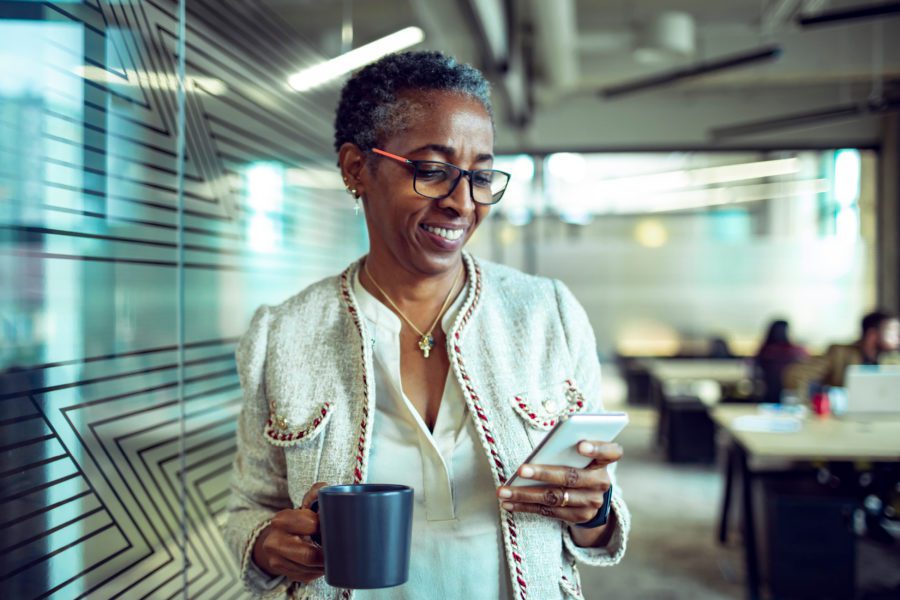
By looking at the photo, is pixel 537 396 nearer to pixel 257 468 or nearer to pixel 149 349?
pixel 257 468

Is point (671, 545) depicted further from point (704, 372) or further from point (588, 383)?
point (588, 383)

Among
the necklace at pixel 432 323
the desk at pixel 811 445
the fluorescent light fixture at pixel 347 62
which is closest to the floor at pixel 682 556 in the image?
the desk at pixel 811 445

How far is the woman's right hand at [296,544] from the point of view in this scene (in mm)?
1054

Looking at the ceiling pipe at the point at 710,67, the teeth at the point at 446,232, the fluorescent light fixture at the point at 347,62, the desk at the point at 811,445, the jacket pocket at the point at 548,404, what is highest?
the ceiling pipe at the point at 710,67

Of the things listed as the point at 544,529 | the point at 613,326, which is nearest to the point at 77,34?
the point at 544,529

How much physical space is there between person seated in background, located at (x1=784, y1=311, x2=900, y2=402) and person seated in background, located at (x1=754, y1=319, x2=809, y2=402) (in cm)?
126

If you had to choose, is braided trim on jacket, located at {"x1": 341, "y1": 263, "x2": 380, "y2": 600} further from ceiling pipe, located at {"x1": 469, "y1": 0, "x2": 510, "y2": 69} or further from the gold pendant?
ceiling pipe, located at {"x1": 469, "y1": 0, "x2": 510, "y2": 69}

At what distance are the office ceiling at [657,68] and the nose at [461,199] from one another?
10.1 ft

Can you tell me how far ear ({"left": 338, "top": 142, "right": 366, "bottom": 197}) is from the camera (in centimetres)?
131

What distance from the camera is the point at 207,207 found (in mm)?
1920

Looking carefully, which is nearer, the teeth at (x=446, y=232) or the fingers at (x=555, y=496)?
the fingers at (x=555, y=496)

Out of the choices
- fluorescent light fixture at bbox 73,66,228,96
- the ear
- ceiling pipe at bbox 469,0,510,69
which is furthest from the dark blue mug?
ceiling pipe at bbox 469,0,510,69

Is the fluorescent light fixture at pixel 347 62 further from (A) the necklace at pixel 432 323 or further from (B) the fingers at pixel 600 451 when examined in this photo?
(B) the fingers at pixel 600 451

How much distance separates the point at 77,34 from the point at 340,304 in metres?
0.58
